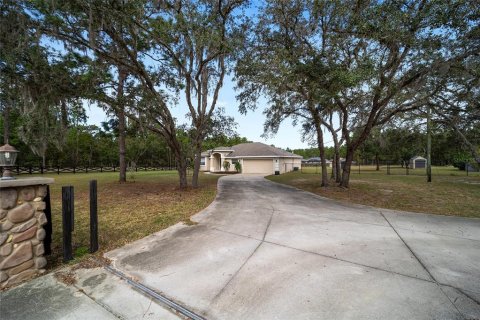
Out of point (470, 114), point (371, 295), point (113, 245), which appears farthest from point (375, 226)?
point (470, 114)

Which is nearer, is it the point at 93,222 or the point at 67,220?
the point at 67,220

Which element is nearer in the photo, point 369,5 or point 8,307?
point 8,307

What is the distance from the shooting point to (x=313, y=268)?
3.07 meters

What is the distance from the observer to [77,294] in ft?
8.26

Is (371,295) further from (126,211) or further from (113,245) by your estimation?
(126,211)

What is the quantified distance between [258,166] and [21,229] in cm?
2503

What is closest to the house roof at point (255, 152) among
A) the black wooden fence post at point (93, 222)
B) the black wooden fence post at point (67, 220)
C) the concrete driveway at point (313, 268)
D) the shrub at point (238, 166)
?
the shrub at point (238, 166)

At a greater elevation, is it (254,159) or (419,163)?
(254,159)

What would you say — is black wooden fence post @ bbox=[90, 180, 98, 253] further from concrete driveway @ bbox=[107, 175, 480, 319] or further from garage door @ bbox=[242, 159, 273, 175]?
garage door @ bbox=[242, 159, 273, 175]

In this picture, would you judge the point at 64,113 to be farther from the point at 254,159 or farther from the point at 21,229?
the point at 254,159

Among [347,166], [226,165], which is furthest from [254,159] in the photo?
[347,166]

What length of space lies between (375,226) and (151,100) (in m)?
8.66

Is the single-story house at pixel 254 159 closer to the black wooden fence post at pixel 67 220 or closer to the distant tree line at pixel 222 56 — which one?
the distant tree line at pixel 222 56

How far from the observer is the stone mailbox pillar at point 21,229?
268 cm
